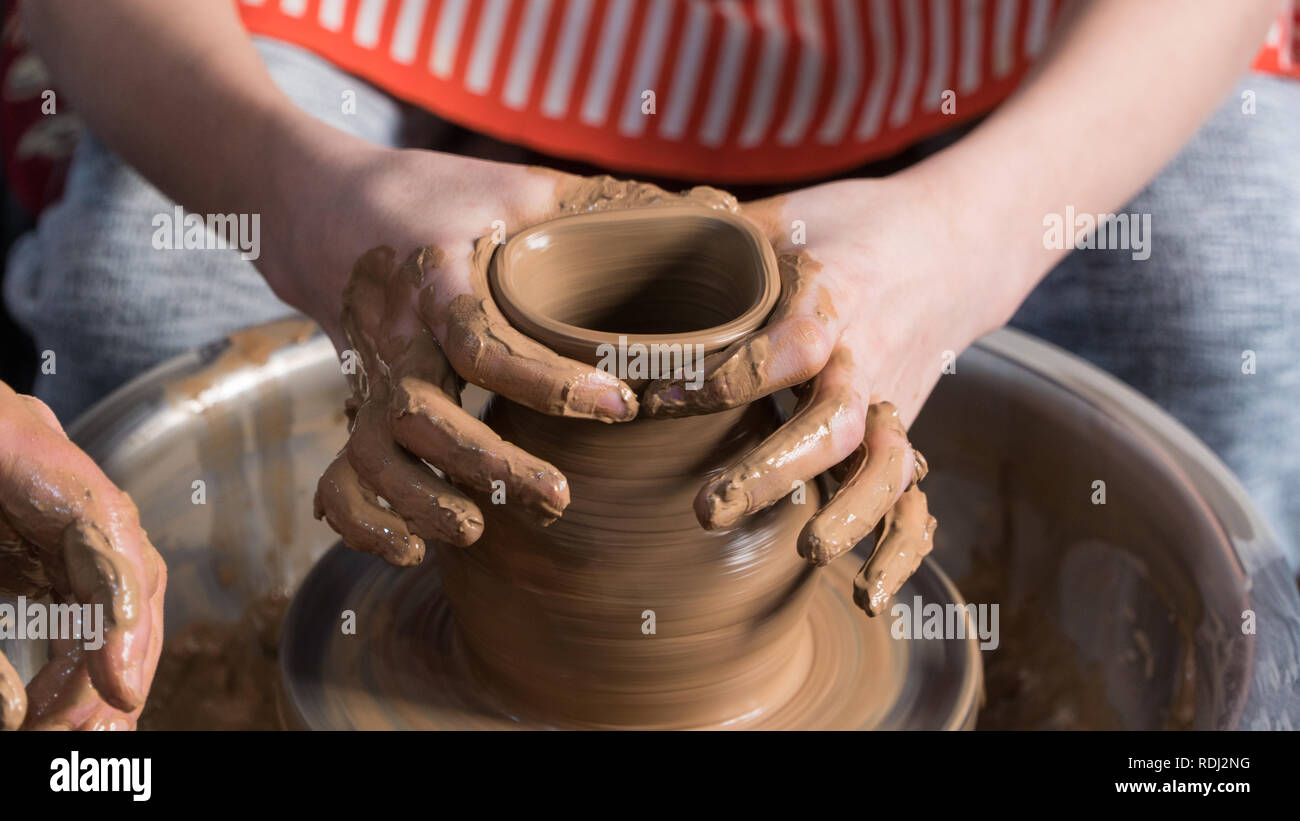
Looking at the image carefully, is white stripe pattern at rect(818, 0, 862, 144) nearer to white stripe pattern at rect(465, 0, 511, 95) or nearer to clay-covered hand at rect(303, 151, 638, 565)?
white stripe pattern at rect(465, 0, 511, 95)

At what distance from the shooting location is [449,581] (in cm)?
87

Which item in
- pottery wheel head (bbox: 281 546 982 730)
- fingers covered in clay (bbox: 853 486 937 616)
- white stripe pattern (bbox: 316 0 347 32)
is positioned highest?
white stripe pattern (bbox: 316 0 347 32)

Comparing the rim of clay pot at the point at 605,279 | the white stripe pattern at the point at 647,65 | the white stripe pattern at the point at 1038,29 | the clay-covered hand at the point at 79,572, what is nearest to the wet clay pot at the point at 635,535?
the rim of clay pot at the point at 605,279

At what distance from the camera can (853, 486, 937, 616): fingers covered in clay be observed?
28.5 inches

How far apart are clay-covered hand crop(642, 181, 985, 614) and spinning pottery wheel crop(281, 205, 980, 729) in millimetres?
29

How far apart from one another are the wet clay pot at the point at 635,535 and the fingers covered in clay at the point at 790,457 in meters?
0.06

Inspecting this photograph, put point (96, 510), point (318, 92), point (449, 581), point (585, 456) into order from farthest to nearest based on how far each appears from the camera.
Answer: point (318, 92), point (449, 581), point (585, 456), point (96, 510)

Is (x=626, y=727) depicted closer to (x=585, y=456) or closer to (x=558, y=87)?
(x=585, y=456)

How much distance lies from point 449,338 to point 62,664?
0.93 feet

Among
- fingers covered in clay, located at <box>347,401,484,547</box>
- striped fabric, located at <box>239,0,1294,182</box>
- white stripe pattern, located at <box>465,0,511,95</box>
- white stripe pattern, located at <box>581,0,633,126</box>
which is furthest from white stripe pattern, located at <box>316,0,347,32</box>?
fingers covered in clay, located at <box>347,401,484,547</box>

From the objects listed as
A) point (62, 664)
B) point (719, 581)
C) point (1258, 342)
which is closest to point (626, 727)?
point (719, 581)

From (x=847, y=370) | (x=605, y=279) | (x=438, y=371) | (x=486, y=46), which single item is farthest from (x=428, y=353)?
(x=486, y=46)

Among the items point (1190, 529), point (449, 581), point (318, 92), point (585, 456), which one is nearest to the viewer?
point (585, 456)

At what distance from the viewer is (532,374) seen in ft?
2.31
